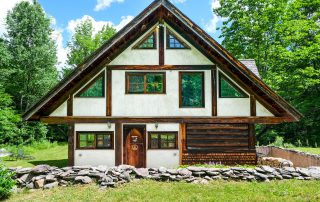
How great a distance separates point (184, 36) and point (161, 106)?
391 cm

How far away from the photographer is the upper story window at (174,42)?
50.3ft

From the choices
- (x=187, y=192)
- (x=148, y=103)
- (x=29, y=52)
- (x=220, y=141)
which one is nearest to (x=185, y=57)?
(x=148, y=103)

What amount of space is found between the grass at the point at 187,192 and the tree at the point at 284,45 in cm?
1944

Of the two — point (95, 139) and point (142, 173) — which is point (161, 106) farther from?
point (142, 173)

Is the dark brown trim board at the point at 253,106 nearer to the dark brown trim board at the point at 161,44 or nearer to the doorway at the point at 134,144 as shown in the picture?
the dark brown trim board at the point at 161,44

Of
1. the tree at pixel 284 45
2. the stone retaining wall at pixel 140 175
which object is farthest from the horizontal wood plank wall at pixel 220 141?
the tree at pixel 284 45

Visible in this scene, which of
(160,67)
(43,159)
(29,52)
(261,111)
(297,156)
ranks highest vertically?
(29,52)

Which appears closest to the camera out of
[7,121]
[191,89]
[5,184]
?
[5,184]

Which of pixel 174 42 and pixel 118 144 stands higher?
pixel 174 42

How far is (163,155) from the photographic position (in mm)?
15188

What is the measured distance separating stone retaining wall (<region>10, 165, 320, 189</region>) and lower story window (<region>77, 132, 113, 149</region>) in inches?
127

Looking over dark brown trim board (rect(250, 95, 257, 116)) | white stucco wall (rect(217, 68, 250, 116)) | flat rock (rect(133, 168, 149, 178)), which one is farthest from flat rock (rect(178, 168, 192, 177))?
dark brown trim board (rect(250, 95, 257, 116))

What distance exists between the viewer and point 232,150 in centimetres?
1532

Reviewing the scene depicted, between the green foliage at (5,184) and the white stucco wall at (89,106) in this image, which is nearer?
the green foliage at (5,184)
